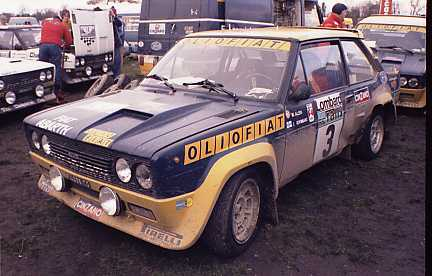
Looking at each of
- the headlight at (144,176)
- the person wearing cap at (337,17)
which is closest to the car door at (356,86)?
the headlight at (144,176)

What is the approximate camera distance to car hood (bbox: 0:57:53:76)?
644cm

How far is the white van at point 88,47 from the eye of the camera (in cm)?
928

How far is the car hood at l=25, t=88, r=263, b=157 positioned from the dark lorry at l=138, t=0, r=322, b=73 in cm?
548

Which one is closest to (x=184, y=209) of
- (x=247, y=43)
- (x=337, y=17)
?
(x=247, y=43)

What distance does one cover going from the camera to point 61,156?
316 centimetres

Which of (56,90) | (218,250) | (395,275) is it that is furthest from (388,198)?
(56,90)

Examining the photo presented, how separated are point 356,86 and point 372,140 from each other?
45.5 inches

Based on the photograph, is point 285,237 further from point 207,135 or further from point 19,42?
point 19,42

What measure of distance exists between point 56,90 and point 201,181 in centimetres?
676

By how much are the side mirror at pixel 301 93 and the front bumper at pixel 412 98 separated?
490 cm

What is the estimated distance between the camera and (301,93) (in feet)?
11.4

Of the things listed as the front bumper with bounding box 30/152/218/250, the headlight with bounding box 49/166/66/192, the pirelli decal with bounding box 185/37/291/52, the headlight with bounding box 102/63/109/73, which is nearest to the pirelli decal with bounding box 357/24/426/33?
the pirelli decal with bounding box 185/37/291/52

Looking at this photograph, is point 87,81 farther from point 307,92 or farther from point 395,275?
point 395,275

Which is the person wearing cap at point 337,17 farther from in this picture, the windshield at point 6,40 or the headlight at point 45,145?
the windshield at point 6,40
